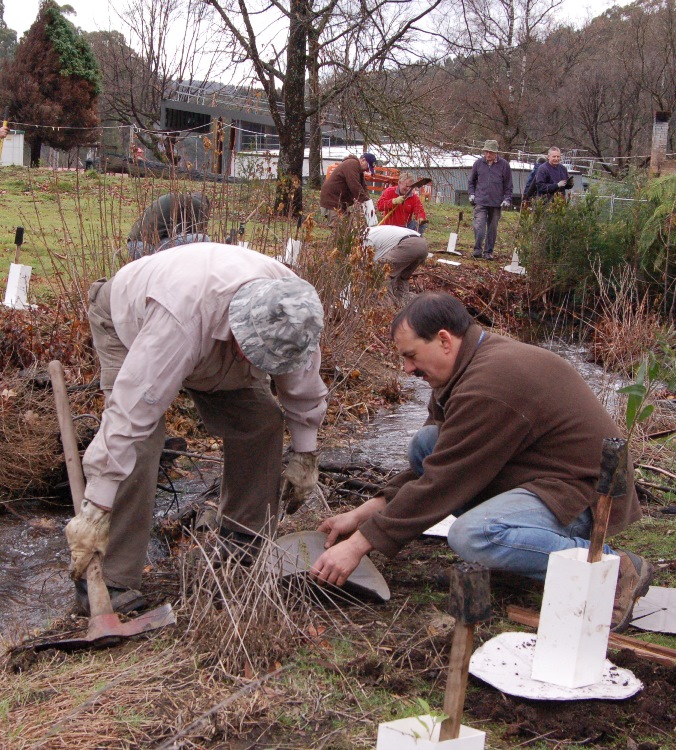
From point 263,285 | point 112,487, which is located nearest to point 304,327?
point 263,285

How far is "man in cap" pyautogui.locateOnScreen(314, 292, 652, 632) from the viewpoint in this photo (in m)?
2.76

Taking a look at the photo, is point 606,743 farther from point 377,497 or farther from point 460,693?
point 377,497

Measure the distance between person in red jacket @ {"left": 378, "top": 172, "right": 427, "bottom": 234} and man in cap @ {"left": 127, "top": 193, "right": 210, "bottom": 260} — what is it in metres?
4.35

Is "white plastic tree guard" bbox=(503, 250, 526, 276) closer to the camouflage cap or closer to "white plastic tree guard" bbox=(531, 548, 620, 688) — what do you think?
the camouflage cap

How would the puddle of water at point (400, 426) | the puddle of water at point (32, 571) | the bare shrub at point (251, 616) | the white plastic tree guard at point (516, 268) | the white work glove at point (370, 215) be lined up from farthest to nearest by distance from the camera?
1. the white plastic tree guard at point (516, 268)
2. the white work glove at point (370, 215)
3. the puddle of water at point (400, 426)
4. the puddle of water at point (32, 571)
5. the bare shrub at point (251, 616)

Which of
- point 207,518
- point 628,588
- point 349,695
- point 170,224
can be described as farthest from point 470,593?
point 170,224

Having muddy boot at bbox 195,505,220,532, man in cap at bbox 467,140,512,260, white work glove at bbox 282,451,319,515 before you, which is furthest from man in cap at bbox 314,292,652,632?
man in cap at bbox 467,140,512,260

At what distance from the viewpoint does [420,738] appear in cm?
175

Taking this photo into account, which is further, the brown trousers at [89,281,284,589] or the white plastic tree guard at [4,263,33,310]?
the white plastic tree guard at [4,263,33,310]

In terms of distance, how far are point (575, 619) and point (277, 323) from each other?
1.19m

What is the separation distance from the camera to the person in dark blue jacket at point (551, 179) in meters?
11.9

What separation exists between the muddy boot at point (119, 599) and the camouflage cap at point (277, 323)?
983 mm

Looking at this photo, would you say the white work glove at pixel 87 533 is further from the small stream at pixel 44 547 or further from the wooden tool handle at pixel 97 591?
the small stream at pixel 44 547

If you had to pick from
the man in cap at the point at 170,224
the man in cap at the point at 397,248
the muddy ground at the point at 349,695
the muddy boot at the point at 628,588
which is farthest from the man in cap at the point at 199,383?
the man in cap at the point at 397,248
